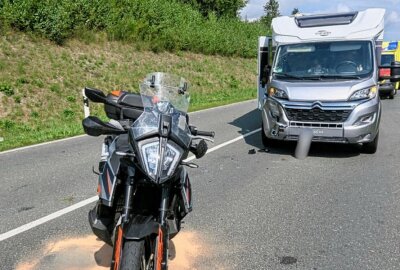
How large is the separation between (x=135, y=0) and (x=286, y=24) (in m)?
20.4

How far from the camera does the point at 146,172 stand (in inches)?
105

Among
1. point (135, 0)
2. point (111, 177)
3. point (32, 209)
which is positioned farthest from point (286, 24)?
point (135, 0)

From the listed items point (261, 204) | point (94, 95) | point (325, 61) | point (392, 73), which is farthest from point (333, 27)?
point (94, 95)

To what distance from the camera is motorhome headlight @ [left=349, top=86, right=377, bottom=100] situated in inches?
307

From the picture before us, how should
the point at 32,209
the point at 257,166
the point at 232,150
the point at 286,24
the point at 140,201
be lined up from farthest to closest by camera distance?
the point at 286,24 → the point at 232,150 → the point at 257,166 → the point at 32,209 → the point at 140,201

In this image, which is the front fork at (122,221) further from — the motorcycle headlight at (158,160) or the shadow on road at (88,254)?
the shadow on road at (88,254)

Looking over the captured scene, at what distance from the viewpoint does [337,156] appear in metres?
8.41

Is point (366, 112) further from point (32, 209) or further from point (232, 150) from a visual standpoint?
point (32, 209)

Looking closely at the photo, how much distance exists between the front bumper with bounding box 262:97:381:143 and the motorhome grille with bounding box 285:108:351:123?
0.14 feet

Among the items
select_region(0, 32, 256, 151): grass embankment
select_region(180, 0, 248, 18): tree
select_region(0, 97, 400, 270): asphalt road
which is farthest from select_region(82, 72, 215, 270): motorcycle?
select_region(180, 0, 248, 18): tree

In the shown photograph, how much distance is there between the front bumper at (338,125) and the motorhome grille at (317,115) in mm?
44

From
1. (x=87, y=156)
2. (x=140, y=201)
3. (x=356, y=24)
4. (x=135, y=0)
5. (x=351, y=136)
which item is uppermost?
(x=135, y=0)

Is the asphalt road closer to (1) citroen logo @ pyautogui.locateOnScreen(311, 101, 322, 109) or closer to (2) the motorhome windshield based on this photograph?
(1) citroen logo @ pyautogui.locateOnScreen(311, 101, 322, 109)

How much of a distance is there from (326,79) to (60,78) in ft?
45.8
